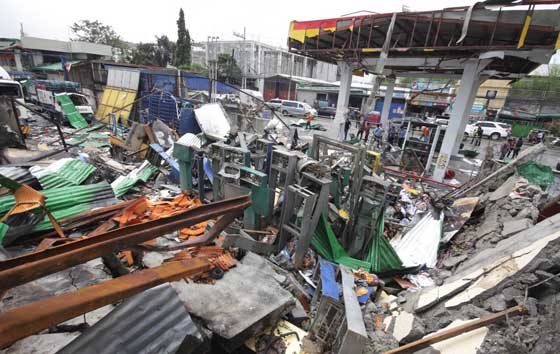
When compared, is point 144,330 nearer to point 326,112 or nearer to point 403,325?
point 403,325

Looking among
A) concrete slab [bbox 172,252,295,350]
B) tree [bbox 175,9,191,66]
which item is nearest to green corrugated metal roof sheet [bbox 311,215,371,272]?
concrete slab [bbox 172,252,295,350]

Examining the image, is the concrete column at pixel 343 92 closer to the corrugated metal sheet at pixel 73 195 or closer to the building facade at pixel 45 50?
the corrugated metal sheet at pixel 73 195

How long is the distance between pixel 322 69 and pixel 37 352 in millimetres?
50689

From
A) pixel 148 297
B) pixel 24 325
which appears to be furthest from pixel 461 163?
pixel 24 325

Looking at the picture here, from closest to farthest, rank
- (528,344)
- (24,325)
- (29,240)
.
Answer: (24,325) < (528,344) < (29,240)

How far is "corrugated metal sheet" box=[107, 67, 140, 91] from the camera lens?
1345 cm

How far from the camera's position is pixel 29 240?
358 centimetres

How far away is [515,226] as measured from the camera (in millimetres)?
3982

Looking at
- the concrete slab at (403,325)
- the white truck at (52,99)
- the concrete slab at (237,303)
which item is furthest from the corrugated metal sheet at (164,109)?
the concrete slab at (403,325)

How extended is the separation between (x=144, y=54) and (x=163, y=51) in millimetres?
2642

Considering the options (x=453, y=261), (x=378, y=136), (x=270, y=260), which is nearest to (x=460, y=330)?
(x=453, y=261)

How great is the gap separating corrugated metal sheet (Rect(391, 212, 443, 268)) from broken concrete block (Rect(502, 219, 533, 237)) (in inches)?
36.2

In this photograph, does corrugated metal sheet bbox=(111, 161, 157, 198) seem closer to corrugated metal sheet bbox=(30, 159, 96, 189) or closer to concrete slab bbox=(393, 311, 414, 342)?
corrugated metal sheet bbox=(30, 159, 96, 189)

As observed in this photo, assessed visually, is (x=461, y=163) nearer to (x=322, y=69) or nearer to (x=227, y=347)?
(x=227, y=347)
